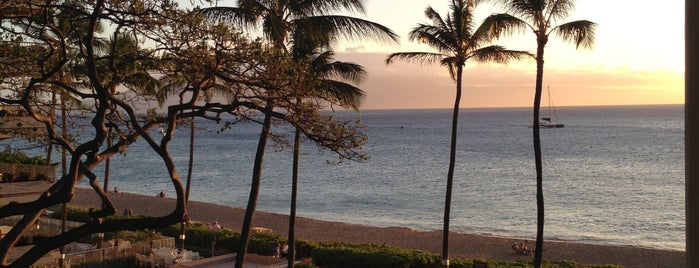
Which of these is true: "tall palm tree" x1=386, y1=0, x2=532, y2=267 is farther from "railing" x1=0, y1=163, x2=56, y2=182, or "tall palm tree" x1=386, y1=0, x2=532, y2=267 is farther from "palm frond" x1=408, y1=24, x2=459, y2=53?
"railing" x1=0, y1=163, x2=56, y2=182

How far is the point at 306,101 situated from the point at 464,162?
78.5 meters

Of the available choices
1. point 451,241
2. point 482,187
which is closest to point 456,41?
point 451,241

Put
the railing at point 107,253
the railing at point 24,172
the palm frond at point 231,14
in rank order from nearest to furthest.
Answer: the palm frond at point 231,14
the railing at point 24,172
the railing at point 107,253

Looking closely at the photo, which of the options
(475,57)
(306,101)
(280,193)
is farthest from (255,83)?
(280,193)

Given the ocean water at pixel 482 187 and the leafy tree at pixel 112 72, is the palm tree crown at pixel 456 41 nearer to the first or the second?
the ocean water at pixel 482 187

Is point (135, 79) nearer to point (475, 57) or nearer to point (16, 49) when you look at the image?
point (16, 49)

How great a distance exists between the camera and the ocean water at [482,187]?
42.5 meters

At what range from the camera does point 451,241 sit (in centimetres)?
3303

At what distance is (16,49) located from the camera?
900 centimetres

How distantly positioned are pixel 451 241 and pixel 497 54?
17.3 metres

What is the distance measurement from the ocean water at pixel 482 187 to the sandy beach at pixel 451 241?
4.96 m

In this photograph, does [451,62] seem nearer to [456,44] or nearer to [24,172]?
[456,44]

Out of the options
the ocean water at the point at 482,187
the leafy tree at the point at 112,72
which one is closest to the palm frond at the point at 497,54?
the ocean water at the point at 482,187

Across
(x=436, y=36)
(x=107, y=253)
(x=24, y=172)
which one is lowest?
(x=107, y=253)
